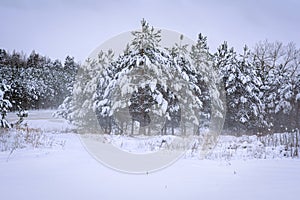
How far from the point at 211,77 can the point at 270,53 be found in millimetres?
17788

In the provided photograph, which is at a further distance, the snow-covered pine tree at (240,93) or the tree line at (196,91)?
the snow-covered pine tree at (240,93)

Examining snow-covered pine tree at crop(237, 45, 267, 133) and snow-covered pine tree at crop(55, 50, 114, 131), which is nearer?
snow-covered pine tree at crop(55, 50, 114, 131)

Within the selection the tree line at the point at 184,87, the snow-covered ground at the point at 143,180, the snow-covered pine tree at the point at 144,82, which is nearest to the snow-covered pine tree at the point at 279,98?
the tree line at the point at 184,87

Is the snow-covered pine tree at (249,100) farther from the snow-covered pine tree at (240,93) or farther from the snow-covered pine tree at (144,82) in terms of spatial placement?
the snow-covered pine tree at (144,82)

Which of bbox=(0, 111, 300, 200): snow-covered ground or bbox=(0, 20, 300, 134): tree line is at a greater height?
bbox=(0, 20, 300, 134): tree line

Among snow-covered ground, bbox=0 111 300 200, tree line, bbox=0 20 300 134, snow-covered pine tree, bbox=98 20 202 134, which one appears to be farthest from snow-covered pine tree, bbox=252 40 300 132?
snow-covered ground, bbox=0 111 300 200

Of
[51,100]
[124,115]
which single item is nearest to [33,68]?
[51,100]

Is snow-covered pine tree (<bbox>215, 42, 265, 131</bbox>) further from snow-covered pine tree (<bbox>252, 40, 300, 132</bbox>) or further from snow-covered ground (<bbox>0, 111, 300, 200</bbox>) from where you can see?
snow-covered ground (<bbox>0, 111, 300, 200</bbox>)

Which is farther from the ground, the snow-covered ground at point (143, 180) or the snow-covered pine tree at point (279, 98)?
the snow-covered pine tree at point (279, 98)

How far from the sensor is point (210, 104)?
19.0 metres

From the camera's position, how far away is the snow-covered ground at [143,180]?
3318mm

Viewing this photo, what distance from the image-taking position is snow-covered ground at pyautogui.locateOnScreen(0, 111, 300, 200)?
10.9ft

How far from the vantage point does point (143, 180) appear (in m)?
4.09

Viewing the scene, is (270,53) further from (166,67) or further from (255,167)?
(255,167)
